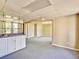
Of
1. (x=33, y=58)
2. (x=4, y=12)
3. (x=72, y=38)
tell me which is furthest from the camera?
(x=72, y=38)

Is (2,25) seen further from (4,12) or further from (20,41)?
(20,41)

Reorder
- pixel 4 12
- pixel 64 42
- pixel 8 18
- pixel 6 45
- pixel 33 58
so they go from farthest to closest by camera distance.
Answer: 1. pixel 64 42
2. pixel 8 18
3. pixel 4 12
4. pixel 6 45
5. pixel 33 58

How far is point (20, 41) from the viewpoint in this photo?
5.22 meters

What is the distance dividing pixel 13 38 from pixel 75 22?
3562 mm

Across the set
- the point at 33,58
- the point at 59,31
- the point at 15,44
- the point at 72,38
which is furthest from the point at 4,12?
the point at 72,38

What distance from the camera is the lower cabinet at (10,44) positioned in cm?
391

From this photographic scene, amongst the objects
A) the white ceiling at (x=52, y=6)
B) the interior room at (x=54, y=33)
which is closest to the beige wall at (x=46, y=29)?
the interior room at (x=54, y=33)

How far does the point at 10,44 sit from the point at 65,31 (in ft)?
11.2

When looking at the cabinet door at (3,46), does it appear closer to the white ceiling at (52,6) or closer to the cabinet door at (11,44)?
the cabinet door at (11,44)

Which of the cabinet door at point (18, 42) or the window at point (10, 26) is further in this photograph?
the cabinet door at point (18, 42)

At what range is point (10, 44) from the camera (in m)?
4.39

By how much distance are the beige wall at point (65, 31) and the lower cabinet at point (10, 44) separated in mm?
2482

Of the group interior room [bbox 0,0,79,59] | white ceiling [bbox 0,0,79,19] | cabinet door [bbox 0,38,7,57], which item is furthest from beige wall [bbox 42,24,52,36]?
cabinet door [bbox 0,38,7,57]

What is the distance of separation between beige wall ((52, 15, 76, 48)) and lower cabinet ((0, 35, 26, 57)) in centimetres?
248
